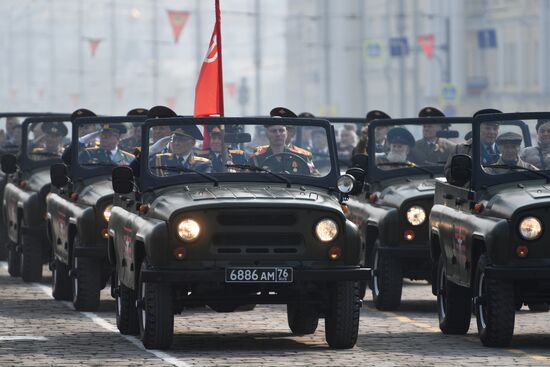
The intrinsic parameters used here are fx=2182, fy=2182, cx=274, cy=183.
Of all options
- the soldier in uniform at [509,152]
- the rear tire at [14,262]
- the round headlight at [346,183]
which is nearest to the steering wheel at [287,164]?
the round headlight at [346,183]

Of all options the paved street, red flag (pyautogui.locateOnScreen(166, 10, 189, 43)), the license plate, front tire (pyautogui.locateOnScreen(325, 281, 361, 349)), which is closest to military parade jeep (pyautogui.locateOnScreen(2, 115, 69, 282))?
the paved street

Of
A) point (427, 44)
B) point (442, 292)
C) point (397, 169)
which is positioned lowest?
point (442, 292)

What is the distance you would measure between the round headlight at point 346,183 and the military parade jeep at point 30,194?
→ 7717mm

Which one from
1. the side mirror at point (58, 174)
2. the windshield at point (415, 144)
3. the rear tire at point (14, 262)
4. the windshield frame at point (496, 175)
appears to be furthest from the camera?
the rear tire at point (14, 262)

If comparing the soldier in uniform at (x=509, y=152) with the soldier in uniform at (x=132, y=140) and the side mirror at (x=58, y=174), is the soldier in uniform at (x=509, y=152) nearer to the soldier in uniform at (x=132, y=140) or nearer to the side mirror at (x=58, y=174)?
the side mirror at (x=58, y=174)

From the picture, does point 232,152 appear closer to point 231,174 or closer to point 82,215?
point 231,174

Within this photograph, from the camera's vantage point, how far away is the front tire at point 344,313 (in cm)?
1501

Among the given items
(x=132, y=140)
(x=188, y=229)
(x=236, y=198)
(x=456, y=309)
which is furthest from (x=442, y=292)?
(x=132, y=140)

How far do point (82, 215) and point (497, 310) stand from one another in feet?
17.6

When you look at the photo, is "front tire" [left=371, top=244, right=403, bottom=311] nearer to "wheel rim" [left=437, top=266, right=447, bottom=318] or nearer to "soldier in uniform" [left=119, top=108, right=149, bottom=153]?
"wheel rim" [left=437, top=266, right=447, bottom=318]

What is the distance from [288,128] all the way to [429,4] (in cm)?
9003

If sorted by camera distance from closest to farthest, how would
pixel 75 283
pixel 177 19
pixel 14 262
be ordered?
pixel 75 283
pixel 14 262
pixel 177 19

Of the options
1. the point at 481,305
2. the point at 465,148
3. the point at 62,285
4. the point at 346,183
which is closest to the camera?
the point at 481,305

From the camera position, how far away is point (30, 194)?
2325cm
